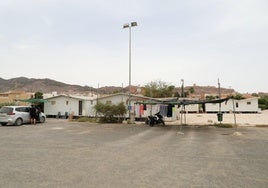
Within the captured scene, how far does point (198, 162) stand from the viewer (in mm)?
7230

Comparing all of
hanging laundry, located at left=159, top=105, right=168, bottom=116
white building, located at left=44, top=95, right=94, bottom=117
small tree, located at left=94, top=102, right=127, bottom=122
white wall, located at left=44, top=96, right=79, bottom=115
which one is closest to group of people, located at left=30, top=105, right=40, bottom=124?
small tree, located at left=94, top=102, right=127, bottom=122

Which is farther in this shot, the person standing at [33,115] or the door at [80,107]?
the door at [80,107]

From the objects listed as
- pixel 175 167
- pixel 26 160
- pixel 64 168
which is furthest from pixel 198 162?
pixel 26 160

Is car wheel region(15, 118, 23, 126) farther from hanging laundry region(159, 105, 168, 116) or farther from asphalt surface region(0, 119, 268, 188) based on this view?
hanging laundry region(159, 105, 168, 116)

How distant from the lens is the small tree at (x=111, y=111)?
23.5 m

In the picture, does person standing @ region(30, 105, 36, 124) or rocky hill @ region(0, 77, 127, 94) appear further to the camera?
rocky hill @ region(0, 77, 127, 94)

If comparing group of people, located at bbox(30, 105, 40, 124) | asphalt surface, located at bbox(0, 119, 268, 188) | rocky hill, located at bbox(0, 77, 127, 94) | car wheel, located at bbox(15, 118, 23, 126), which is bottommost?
asphalt surface, located at bbox(0, 119, 268, 188)

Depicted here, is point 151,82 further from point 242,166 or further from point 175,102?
point 242,166

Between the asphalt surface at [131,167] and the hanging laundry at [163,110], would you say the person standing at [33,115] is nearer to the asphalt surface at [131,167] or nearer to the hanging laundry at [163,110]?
the hanging laundry at [163,110]

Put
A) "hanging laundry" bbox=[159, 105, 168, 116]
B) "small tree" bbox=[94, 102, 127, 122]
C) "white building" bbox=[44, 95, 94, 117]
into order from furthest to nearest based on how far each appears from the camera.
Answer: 1. "white building" bbox=[44, 95, 94, 117]
2. "small tree" bbox=[94, 102, 127, 122]
3. "hanging laundry" bbox=[159, 105, 168, 116]

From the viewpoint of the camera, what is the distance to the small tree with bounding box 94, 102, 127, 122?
2348cm

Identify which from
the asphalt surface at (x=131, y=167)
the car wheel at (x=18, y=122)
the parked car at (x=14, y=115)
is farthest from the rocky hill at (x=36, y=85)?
the asphalt surface at (x=131, y=167)

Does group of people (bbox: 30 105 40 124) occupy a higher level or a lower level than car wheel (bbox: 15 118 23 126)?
higher

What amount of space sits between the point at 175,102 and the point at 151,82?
39.1m
